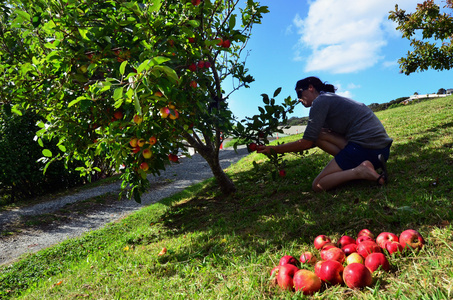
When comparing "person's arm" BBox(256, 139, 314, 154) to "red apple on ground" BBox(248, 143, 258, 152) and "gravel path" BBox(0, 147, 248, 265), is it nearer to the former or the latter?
"red apple on ground" BBox(248, 143, 258, 152)

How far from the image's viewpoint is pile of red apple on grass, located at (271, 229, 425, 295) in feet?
6.10

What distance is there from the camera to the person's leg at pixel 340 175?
150 inches

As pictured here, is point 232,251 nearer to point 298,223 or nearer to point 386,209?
point 298,223

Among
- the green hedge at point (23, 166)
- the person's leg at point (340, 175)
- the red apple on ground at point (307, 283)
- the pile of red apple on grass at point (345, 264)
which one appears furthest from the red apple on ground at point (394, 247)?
the green hedge at point (23, 166)

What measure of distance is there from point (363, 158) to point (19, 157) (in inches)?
405

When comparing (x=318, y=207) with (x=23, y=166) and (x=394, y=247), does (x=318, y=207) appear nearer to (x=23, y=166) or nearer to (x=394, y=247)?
(x=394, y=247)

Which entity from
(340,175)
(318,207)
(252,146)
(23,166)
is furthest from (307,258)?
(23,166)

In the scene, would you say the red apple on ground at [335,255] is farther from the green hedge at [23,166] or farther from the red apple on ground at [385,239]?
the green hedge at [23,166]

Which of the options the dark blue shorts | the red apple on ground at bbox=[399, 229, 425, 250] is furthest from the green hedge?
the red apple on ground at bbox=[399, 229, 425, 250]

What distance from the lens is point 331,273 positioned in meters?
1.91

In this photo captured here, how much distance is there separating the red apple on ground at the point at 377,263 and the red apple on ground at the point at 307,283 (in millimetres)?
388

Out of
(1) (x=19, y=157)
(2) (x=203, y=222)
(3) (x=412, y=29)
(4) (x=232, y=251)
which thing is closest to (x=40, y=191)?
(1) (x=19, y=157)

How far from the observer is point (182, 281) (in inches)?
98.5

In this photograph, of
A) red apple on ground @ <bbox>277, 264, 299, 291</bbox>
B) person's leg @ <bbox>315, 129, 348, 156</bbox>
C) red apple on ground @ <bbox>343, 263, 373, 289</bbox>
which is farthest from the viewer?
person's leg @ <bbox>315, 129, 348, 156</bbox>
